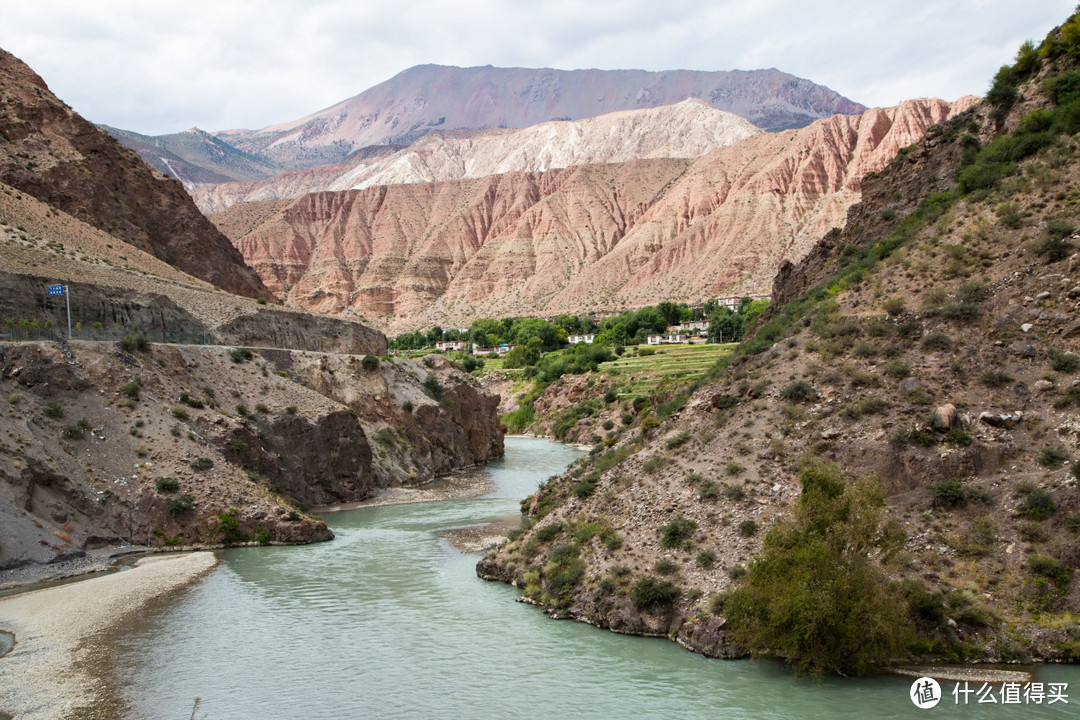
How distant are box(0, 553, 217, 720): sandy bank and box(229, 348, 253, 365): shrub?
56.0ft

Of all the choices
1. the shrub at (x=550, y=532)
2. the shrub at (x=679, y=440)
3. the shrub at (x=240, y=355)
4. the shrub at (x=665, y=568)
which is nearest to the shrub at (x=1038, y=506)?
the shrub at (x=665, y=568)

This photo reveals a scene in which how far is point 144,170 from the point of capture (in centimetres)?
8038

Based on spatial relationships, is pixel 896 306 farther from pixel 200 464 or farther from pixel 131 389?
pixel 131 389

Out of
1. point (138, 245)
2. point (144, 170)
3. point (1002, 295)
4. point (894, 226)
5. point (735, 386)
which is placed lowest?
point (735, 386)

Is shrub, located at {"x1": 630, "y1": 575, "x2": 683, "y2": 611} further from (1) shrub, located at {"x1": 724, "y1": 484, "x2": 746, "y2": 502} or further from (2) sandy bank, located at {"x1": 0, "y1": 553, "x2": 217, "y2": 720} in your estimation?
(2) sandy bank, located at {"x1": 0, "y1": 553, "x2": 217, "y2": 720}

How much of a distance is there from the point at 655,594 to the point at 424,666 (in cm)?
608

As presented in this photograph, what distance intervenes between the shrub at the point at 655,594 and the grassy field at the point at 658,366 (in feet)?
157

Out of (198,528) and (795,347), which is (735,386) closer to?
(795,347)

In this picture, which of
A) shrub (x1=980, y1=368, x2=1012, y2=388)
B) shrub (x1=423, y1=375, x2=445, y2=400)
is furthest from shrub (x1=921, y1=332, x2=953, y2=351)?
shrub (x1=423, y1=375, x2=445, y2=400)

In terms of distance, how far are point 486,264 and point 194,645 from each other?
166m

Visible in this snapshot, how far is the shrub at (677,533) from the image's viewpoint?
24.2 metres

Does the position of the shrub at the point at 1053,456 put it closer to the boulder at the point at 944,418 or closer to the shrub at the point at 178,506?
the boulder at the point at 944,418

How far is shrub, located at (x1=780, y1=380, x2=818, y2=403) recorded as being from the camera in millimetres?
27094

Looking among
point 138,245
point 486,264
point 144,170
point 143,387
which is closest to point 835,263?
point 143,387
